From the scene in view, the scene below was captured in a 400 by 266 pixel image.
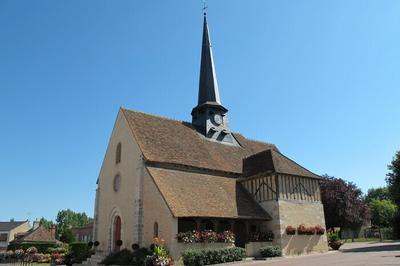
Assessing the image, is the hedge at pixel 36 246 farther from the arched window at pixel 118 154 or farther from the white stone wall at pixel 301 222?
the white stone wall at pixel 301 222

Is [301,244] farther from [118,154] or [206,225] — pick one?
[118,154]

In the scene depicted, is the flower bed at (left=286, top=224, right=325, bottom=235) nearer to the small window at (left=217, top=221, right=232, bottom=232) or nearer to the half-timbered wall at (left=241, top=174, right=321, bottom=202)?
the half-timbered wall at (left=241, top=174, right=321, bottom=202)

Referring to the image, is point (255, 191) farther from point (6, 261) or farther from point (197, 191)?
point (6, 261)

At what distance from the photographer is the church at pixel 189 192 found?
18781 mm

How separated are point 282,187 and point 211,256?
22.7 feet

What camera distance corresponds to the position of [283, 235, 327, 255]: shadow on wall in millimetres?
20438

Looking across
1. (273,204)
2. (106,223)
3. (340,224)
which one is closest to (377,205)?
(340,224)

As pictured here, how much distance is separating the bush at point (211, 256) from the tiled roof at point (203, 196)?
1.80 meters

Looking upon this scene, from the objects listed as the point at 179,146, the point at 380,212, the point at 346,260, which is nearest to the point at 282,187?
the point at 179,146

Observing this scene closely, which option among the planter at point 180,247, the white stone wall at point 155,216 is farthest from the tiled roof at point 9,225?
the planter at point 180,247

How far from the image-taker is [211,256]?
16469 mm

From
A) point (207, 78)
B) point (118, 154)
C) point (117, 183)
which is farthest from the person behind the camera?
point (207, 78)

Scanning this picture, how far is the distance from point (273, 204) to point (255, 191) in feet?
5.94

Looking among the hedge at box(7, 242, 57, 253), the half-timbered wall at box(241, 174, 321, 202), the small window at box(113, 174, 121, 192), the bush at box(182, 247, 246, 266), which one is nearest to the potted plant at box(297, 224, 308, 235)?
the half-timbered wall at box(241, 174, 321, 202)
